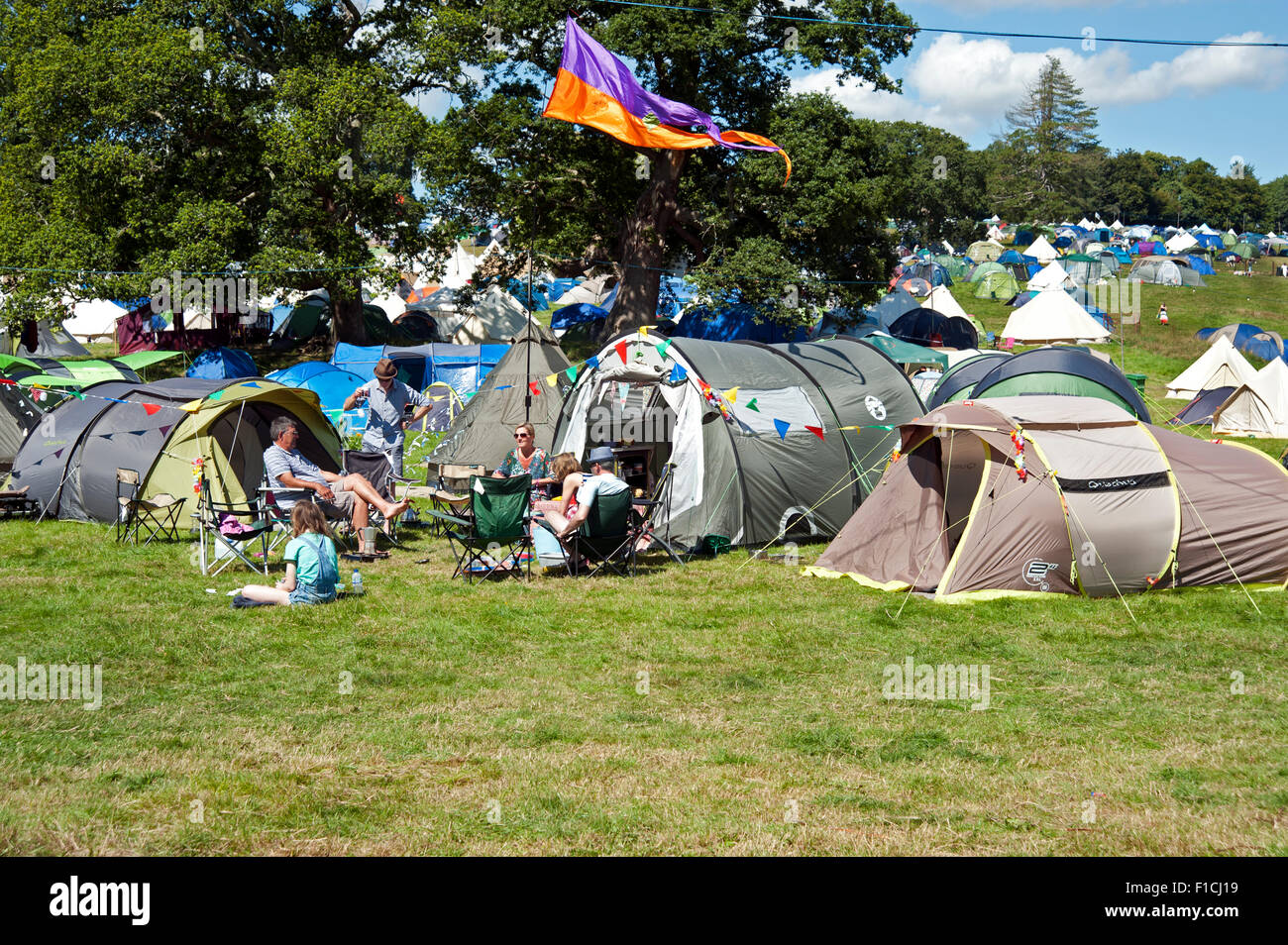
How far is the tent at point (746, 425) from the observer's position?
10.8 metres

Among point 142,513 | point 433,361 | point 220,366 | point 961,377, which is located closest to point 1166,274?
point 961,377

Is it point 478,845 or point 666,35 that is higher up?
point 666,35

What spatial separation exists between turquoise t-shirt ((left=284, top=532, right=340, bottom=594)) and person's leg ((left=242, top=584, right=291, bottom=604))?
16 centimetres

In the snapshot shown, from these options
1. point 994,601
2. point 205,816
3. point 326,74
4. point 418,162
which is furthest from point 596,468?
point 326,74

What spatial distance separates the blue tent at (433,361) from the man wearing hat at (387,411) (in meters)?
10.1

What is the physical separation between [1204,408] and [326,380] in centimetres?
1722

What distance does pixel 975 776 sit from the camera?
5.27 m

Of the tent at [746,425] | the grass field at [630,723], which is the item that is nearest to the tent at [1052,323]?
the tent at [746,425]

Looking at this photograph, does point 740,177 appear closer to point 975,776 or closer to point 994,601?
point 994,601

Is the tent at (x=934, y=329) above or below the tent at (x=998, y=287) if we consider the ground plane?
below

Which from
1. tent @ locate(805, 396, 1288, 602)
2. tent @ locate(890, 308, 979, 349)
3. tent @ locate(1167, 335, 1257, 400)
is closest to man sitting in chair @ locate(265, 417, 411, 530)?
tent @ locate(805, 396, 1288, 602)

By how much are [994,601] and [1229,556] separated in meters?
2.20

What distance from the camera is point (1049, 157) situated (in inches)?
3243

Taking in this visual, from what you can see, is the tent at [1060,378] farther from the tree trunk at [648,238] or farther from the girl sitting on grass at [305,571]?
the tree trunk at [648,238]
